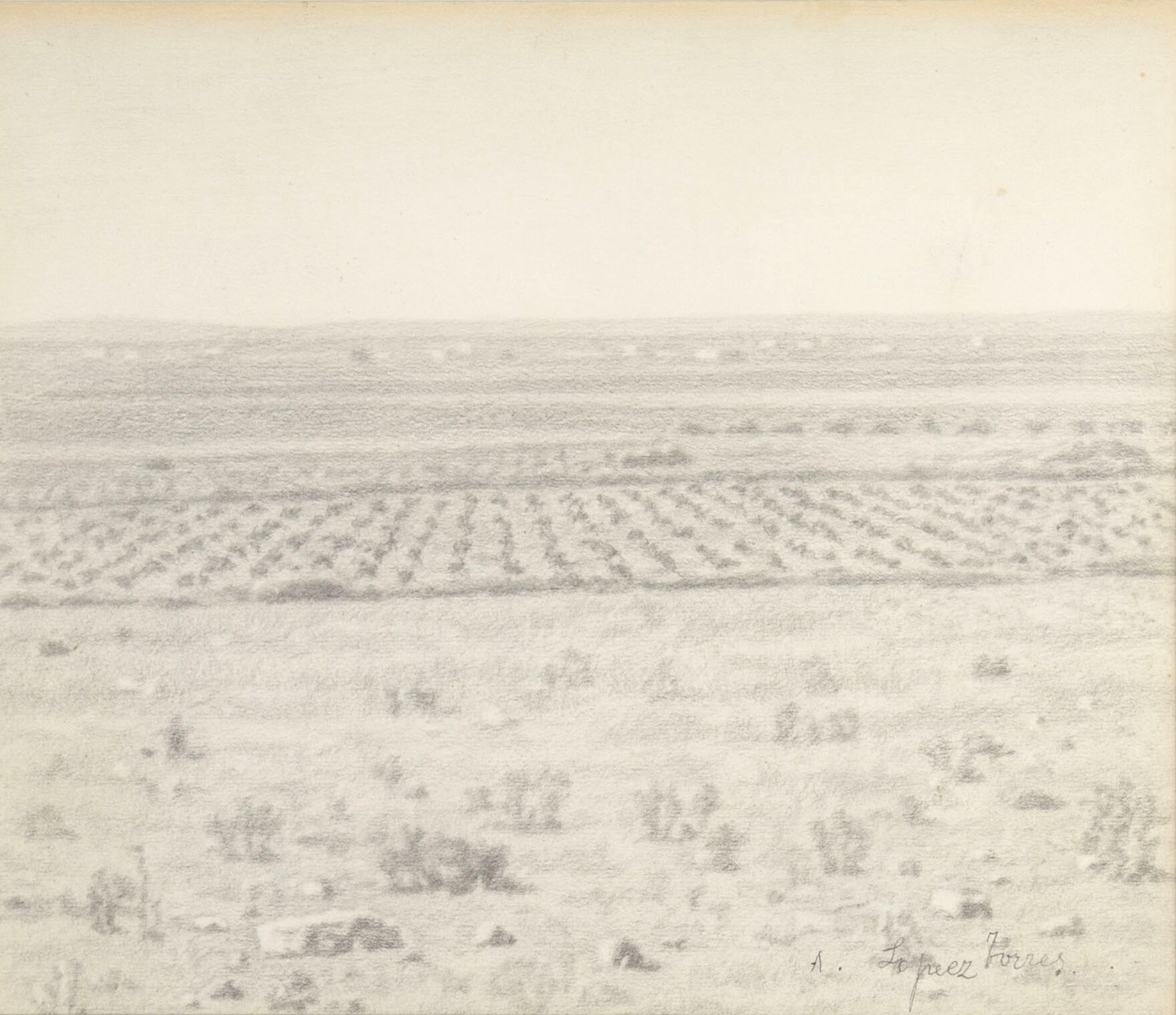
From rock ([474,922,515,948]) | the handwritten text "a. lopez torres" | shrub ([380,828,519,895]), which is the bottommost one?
the handwritten text "a. lopez torres"

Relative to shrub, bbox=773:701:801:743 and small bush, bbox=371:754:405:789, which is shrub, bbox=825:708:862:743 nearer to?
shrub, bbox=773:701:801:743

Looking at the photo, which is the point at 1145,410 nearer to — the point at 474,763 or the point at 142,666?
the point at 474,763

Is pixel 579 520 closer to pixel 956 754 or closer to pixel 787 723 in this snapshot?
pixel 787 723

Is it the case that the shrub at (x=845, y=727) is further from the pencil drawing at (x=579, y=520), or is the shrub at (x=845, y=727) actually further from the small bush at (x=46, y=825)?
the small bush at (x=46, y=825)

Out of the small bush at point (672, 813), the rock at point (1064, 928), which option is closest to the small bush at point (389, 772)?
the small bush at point (672, 813)

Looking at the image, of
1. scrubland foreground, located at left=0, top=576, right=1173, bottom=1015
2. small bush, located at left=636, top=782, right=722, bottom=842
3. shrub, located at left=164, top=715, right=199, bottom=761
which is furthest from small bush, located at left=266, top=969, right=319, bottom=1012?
small bush, located at left=636, top=782, right=722, bottom=842

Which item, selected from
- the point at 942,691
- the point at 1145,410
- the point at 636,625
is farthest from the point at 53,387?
the point at 1145,410

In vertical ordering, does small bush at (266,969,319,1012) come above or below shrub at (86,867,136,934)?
below
